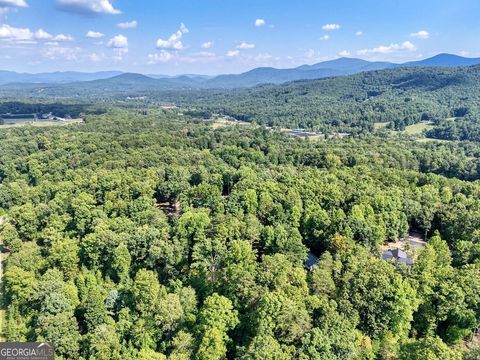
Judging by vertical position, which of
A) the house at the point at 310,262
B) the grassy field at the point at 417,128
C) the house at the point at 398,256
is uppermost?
the grassy field at the point at 417,128

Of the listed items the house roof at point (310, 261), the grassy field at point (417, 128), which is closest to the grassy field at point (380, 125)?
the grassy field at point (417, 128)

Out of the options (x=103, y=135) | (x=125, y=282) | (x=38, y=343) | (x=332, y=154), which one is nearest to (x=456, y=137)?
(x=332, y=154)

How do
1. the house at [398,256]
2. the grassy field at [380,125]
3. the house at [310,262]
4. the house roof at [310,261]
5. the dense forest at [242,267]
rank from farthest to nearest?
1. the grassy field at [380,125]
2. the house roof at [310,261]
3. the house at [310,262]
4. the house at [398,256]
5. the dense forest at [242,267]

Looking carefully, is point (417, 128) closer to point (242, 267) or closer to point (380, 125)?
point (380, 125)

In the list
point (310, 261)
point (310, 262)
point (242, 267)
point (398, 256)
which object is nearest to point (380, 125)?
point (398, 256)

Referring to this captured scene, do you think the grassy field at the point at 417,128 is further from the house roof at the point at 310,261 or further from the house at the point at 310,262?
the house at the point at 310,262

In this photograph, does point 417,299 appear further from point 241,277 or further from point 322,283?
point 241,277
